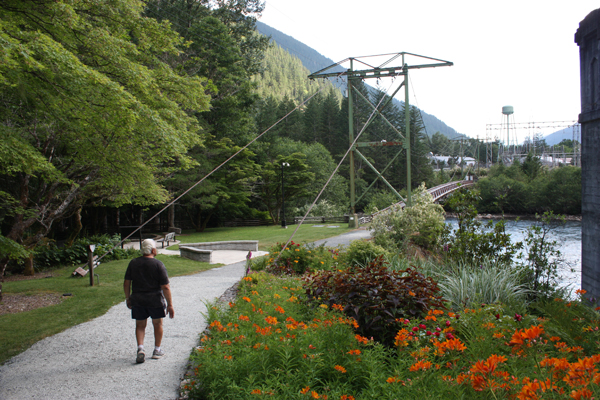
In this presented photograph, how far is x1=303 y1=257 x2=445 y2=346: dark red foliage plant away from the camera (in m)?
3.73

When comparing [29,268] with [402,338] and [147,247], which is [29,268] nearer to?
[147,247]

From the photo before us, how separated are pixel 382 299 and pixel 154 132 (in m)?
5.85

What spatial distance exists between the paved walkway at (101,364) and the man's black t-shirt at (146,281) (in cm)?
65

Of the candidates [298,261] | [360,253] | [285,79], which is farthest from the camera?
[285,79]

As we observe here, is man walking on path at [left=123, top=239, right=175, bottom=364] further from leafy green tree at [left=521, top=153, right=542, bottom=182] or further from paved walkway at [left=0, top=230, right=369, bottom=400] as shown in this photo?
leafy green tree at [left=521, top=153, right=542, bottom=182]

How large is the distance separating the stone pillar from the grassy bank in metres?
7.73

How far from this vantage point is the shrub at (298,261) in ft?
27.2

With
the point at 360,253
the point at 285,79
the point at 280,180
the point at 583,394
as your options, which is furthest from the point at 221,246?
the point at 285,79

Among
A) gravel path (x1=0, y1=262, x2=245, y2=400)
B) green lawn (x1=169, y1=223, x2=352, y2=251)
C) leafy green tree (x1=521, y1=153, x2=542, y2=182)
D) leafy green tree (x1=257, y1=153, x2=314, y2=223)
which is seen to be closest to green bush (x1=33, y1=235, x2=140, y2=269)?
green lawn (x1=169, y1=223, x2=352, y2=251)

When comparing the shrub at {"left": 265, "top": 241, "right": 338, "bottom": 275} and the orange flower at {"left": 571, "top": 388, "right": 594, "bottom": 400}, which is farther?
the shrub at {"left": 265, "top": 241, "right": 338, "bottom": 275}

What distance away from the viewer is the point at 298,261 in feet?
27.9

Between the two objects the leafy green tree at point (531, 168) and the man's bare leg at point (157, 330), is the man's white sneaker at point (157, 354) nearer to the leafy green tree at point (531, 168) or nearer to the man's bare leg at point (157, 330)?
the man's bare leg at point (157, 330)

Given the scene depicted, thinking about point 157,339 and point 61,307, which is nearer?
point 157,339

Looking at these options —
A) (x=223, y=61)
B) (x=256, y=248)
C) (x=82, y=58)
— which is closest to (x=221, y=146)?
(x=223, y=61)
